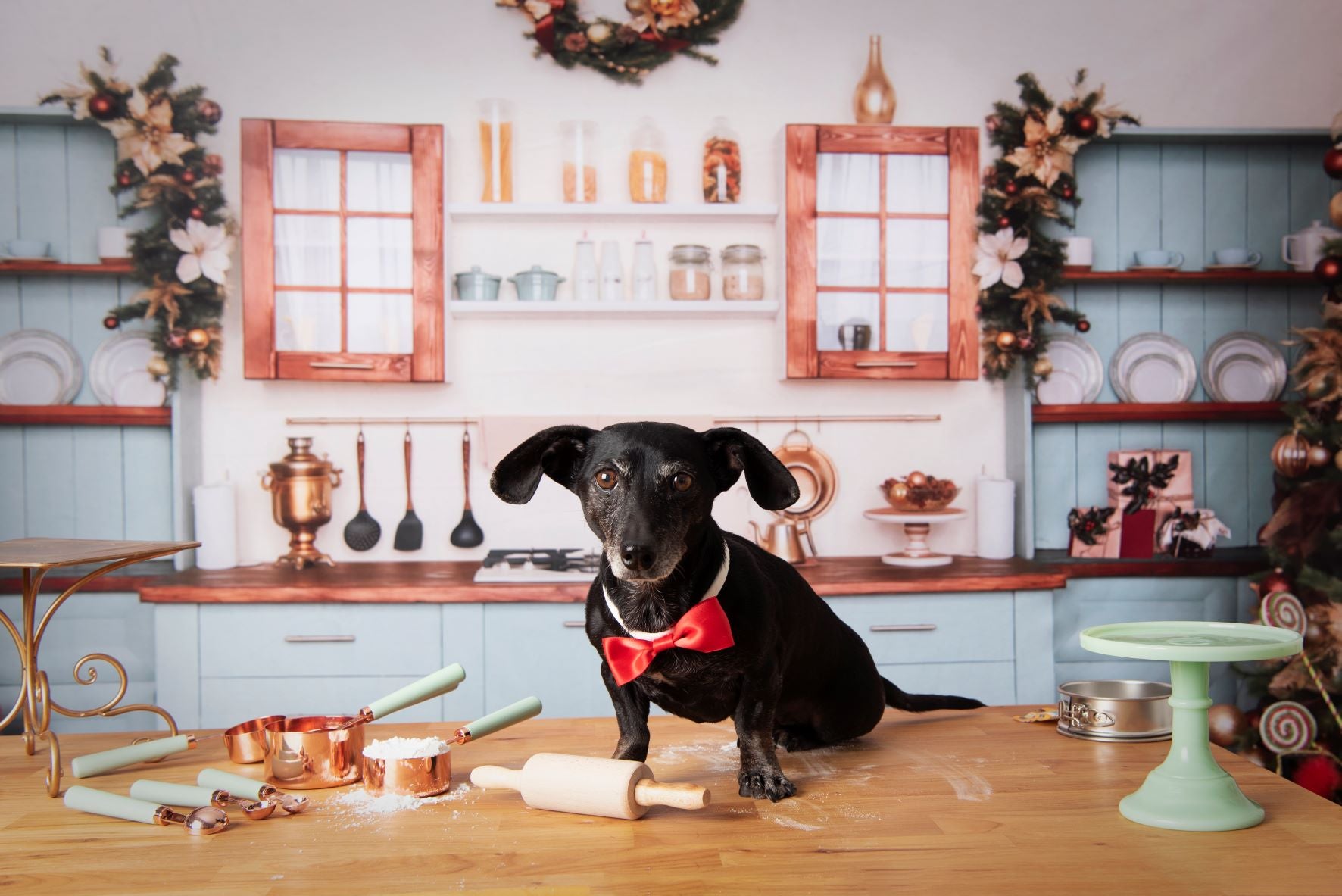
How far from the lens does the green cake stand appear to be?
40.6 inches

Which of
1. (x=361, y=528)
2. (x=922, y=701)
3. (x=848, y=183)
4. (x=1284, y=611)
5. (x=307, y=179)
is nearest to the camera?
(x=922, y=701)

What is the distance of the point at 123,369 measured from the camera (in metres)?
3.32

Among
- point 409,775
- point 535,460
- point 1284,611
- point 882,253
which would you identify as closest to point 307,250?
point 882,253

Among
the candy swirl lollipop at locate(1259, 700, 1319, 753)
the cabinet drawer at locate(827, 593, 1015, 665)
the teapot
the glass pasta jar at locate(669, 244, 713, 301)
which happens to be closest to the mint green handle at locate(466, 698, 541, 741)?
the cabinet drawer at locate(827, 593, 1015, 665)

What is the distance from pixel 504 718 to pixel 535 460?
0.34 meters

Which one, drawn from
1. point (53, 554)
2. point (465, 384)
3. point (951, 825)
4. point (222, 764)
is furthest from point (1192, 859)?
point (465, 384)

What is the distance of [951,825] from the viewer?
3.47 ft

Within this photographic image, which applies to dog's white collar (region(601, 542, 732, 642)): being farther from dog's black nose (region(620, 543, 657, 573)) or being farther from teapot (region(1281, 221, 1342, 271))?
teapot (region(1281, 221, 1342, 271))

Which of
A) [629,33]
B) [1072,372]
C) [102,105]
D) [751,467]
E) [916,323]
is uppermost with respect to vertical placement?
[629,33]

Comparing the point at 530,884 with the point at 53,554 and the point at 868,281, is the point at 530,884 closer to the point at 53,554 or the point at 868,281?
the point at 53,554

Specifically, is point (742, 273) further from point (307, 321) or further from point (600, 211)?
point (307, 321)

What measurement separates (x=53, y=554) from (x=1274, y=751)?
2.97m

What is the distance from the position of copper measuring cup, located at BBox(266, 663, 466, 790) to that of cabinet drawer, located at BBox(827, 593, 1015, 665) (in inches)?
73.5

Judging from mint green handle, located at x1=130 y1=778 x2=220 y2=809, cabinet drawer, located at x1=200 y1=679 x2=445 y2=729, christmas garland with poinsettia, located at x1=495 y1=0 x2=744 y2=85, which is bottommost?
cabinet drawer, located at x1=200 y1=679 x2=445 y2=729
